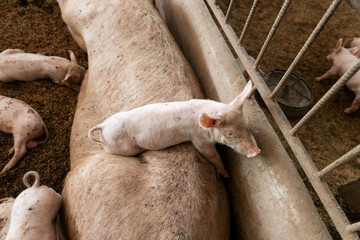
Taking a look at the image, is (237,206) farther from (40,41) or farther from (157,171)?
(40,41)

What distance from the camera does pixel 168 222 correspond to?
149 cm

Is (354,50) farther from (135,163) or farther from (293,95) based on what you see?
(135,163)

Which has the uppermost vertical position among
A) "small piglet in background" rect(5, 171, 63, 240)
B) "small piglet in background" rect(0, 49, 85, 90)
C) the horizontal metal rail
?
the horizontal metal rail

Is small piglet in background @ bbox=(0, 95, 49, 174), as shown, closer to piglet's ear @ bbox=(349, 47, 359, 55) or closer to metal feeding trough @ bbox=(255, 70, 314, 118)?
metal feeding trough @ bbox=(255, 70, 314, 118)

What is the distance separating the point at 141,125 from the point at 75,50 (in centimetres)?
240

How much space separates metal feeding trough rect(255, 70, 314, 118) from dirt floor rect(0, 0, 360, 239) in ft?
0.72

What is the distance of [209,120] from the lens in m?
1.53

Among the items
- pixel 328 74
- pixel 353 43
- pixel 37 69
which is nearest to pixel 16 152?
pixel 37 69

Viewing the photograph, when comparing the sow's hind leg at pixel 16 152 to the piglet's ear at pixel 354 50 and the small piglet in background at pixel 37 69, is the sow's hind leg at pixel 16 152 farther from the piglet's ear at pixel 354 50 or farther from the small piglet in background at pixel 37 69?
the piglet's ear at pixel 354 50

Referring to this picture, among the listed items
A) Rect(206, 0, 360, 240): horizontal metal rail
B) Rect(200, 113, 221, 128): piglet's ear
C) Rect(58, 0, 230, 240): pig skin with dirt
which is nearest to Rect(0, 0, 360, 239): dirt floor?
Rect(58, 0, 230, 240): pig skin with dirt

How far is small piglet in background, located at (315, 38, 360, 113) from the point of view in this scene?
10.3 ft

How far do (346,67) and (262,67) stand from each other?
3.49ft

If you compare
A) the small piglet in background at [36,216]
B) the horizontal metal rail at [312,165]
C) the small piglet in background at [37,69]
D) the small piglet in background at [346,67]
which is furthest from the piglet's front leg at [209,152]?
the small piglet in background at [346,67]

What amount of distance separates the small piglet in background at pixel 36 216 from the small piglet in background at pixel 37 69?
1.52m
